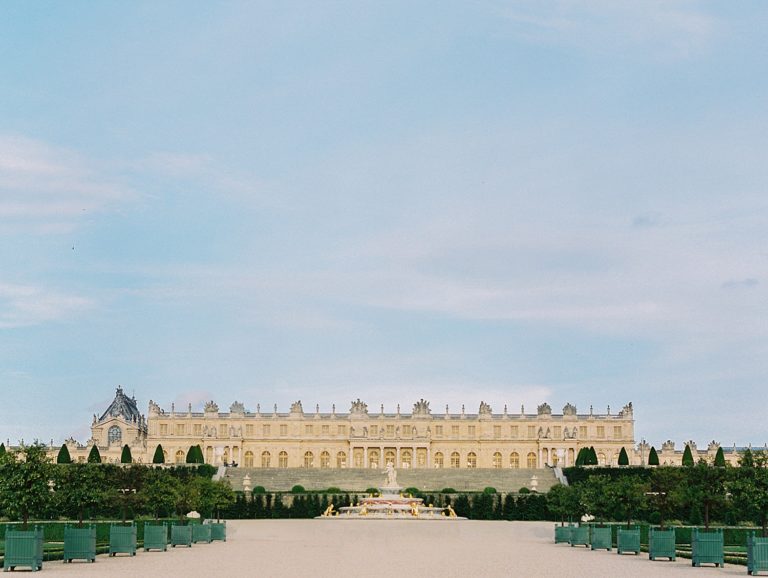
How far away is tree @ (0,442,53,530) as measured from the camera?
991 inches

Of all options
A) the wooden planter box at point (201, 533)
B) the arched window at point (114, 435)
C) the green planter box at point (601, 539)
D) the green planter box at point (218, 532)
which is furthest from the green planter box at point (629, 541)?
the arched window at point (114, 435)

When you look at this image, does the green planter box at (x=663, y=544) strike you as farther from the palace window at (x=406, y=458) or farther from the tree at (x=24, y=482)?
the palace window at (x=406, y=458)

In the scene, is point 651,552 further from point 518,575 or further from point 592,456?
point 592,456

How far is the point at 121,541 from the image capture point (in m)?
27.2

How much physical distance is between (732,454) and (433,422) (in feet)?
93.2

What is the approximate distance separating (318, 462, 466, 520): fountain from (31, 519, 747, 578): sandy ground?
13.5 meters

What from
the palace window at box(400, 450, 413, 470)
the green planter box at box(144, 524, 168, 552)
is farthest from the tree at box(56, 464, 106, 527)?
the palace window at box(400, 450, 413, 470)

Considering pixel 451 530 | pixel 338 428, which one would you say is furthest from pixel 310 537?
pixel 338 428

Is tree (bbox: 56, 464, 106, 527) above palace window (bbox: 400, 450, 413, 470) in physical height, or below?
above

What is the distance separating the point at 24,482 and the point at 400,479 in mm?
53062

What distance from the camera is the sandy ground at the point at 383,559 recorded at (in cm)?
2211

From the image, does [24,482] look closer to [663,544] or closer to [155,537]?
[155,537]

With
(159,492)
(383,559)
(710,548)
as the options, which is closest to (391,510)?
(159,492)

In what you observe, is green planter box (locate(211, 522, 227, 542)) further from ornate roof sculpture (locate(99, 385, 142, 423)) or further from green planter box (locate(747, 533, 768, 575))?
ornate roof sculpture (locate(99, 385, 142, 423))
